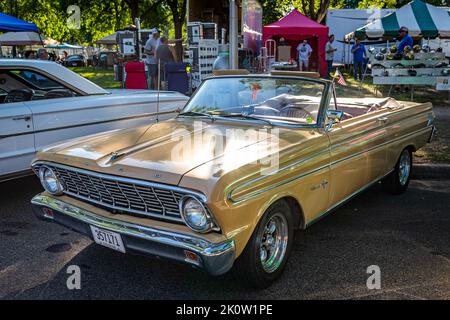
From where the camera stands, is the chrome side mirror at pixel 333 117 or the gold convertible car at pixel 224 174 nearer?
the gold convertible car at pixel 224 174

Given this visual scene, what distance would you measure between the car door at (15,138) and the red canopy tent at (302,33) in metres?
14.2

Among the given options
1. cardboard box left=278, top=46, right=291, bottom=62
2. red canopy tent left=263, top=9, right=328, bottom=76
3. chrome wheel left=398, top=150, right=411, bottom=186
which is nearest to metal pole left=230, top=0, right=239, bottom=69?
chrome wheel left=398, top=150, right=411, bottom=186

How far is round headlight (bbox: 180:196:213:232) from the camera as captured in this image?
2.75 meters

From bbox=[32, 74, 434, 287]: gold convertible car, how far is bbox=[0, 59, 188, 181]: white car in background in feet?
4.27

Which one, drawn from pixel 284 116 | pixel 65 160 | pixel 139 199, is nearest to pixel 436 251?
pixel 284 116

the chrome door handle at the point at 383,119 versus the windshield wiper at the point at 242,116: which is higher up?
the windshield wiper at the point at 242,116

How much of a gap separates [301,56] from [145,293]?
16.2 meters

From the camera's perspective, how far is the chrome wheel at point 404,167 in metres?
5.38

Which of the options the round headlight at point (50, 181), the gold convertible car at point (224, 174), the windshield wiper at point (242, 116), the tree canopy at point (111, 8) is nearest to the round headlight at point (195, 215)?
the gold convertible car at point (224, 174)

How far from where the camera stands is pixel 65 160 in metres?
3.38

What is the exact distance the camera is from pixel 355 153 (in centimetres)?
413

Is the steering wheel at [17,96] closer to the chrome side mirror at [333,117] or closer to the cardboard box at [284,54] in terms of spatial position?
the chrome side mirror at [333,117]

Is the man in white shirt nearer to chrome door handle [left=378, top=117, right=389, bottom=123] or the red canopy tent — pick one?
the red canopy tent

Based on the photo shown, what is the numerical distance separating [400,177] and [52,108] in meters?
4.08
